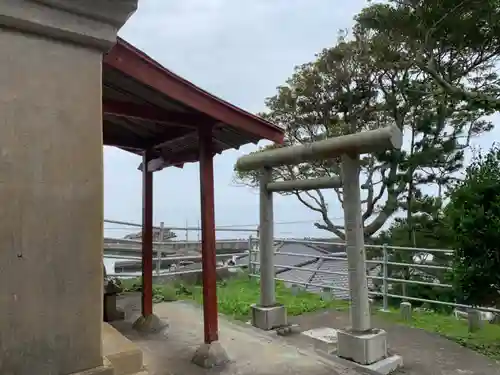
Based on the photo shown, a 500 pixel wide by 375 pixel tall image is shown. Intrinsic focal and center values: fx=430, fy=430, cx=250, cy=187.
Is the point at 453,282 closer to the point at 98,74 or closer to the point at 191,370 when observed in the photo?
the point at 191,370

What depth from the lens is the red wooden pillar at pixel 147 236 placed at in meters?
4.82

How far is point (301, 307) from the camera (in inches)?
252

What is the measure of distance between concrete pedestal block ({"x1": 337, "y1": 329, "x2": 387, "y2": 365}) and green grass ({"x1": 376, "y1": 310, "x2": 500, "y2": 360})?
4.16 feet

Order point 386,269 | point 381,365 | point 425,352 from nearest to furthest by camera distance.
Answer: point 381,365 → point 425,352 → point 386,269

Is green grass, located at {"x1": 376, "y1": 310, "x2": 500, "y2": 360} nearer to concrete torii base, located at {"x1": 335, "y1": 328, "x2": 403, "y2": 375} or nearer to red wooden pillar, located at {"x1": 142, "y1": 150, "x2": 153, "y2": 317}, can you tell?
concrete torii base, located at {"x1": 335, "y1": 328, "x2": 403, "y2": 375}

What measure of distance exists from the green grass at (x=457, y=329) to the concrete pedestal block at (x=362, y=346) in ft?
4.16

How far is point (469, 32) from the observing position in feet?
24.5

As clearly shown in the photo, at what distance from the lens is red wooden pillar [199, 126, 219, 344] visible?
3.68 m

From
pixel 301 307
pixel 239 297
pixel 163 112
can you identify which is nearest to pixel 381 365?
pixel 301 307

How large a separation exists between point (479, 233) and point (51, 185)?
12.9 ft

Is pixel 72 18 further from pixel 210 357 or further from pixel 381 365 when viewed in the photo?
pixel 381 365

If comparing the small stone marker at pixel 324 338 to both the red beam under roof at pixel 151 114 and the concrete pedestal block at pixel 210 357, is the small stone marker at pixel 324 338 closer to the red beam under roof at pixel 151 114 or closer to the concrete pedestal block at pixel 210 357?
the concrete pedestal block at pixel 210 357

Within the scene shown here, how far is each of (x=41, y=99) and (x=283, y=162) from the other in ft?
10.8

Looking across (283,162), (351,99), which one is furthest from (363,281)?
(351,99)
